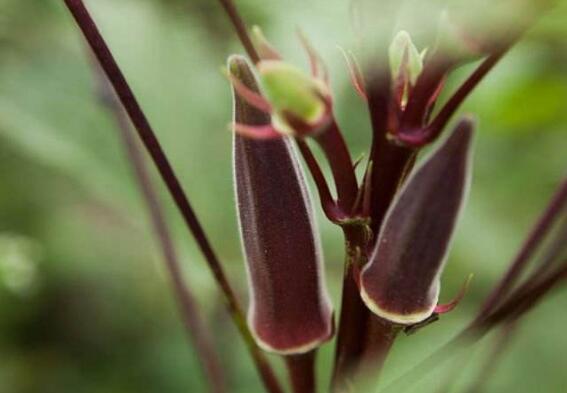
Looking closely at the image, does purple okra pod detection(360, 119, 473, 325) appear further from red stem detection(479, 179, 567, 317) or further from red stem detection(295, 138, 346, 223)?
red stem detection(479, 179, 567, 317)

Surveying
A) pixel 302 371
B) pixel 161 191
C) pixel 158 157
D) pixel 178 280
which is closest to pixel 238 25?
pixel 158 157

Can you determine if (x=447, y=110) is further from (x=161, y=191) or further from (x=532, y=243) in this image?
(x=161, y=191)

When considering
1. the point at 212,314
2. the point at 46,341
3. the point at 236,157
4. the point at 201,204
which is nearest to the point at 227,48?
the point at 201,204

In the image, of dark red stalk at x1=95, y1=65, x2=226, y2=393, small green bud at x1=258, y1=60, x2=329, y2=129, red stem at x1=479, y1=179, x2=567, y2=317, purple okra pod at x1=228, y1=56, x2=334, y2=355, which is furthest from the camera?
dark red stalk at x1=95, y1=65, x2=226, y2=393

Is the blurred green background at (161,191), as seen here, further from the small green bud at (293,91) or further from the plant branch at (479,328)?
the small green bud at (293,91)

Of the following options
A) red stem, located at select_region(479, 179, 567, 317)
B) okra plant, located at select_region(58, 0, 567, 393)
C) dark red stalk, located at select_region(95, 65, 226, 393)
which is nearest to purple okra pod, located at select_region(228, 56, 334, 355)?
okra plant, located at select_region(58, 0, 567, 393)

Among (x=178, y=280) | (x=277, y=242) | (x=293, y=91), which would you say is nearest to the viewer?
(x=293, y=91)

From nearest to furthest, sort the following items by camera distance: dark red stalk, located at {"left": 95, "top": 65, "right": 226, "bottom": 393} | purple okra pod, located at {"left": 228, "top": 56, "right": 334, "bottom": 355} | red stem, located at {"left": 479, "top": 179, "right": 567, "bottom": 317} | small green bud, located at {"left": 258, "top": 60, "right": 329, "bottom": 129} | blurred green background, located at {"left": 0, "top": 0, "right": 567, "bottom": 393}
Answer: small green bud, located at {"left": 258, "top": 60, "right": 329, "bottom": 129} < purple okra pod, located at {"left": 228, "top": 56, "right": 334, "bottom": 355} < red stem, located at {"left": 479, "top": 179, "right": 567, "bottom": 317} < dark red stalk, located at {"left": 95, "top": 65, "right": 226, "bottom": 393} < blurred green background, located at {"left": 0, "top": 0, "right": 567, "bottom": 393}

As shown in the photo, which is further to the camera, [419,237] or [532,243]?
[532,243]
